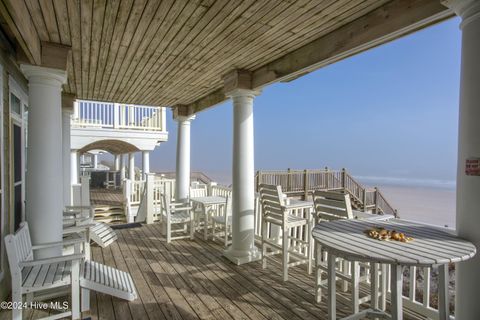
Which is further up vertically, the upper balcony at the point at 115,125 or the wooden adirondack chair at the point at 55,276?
the upper balcony at the point at 115,125

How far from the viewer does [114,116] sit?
10.5m

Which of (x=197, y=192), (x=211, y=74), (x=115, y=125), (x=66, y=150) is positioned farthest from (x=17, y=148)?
(x=115, y=125)

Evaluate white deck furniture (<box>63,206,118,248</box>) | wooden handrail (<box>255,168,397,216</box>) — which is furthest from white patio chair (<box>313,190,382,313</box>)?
wooden handrail (<box>255,168,397,216</box>)

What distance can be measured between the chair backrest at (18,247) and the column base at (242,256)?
8.31 feet

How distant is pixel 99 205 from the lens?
9188mm

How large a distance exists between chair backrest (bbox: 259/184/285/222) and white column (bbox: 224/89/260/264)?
0.47 meters

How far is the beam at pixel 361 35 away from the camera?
203 cm

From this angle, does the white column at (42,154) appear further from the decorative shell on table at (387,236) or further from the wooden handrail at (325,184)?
the wooden handrail at (325,184)

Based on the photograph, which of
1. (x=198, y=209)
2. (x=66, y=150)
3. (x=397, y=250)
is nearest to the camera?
(x=397, y=250)

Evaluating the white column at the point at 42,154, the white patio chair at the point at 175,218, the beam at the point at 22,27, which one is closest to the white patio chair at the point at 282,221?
the white patio chair at the point at 175,218

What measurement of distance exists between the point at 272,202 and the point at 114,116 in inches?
360

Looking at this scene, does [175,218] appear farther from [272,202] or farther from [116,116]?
[116,116]

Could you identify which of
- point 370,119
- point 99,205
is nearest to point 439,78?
point 370,119

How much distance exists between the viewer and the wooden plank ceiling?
89.4 inches
